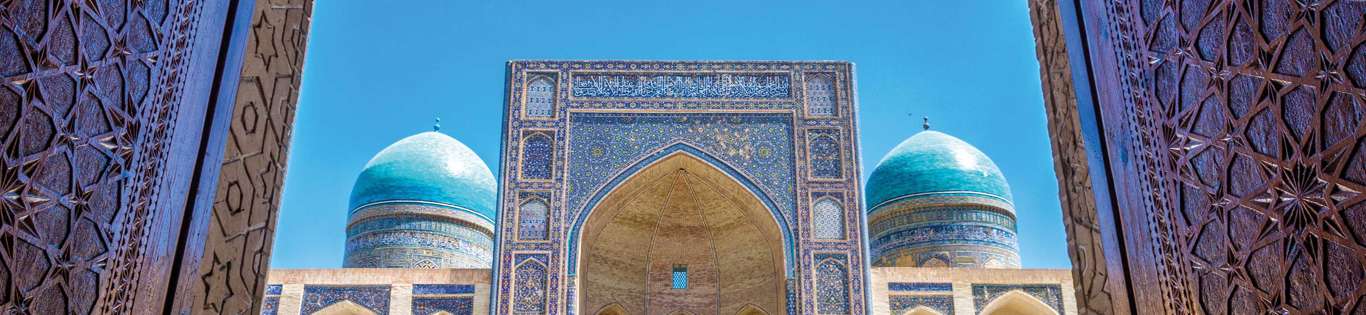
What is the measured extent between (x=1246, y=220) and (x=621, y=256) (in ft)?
41.4

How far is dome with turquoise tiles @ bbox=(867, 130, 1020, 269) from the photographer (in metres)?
17.1

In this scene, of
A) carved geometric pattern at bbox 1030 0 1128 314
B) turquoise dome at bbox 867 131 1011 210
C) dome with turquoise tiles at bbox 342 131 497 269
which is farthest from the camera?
turquoise dome at bbox 867 131 1011 210

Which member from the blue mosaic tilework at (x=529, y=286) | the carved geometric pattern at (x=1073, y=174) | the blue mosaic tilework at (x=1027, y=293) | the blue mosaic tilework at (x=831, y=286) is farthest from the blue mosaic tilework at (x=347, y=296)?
the carved geometric pattern at (x=1073, y=174)

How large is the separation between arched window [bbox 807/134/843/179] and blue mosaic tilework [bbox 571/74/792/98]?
74cm

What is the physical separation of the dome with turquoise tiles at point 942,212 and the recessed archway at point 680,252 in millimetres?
4146

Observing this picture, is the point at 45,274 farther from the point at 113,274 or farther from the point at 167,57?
the point at 167,57

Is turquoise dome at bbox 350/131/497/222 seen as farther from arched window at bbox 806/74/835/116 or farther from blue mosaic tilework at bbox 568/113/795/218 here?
arched window at bbox 806/74/835/116

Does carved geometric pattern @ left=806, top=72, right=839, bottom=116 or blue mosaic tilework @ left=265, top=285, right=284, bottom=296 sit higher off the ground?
carved geometric pattern @ left=806, top=72, right=839, bottom=116

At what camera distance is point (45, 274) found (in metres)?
1.73

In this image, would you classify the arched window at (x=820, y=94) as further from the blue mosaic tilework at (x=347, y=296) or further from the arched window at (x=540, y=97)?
the blue mosaic tilework at (x=347, y=296)

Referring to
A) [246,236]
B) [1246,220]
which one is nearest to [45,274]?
[246,236]

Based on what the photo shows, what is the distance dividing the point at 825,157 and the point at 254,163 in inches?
413

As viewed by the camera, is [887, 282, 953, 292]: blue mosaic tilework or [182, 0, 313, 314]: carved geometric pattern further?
[887, 282, 953, 292]: blue mosaic tilework

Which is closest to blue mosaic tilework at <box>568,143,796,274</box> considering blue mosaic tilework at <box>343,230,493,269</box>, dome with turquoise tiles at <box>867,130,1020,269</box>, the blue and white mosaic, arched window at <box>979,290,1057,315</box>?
the blue and white mosaic
